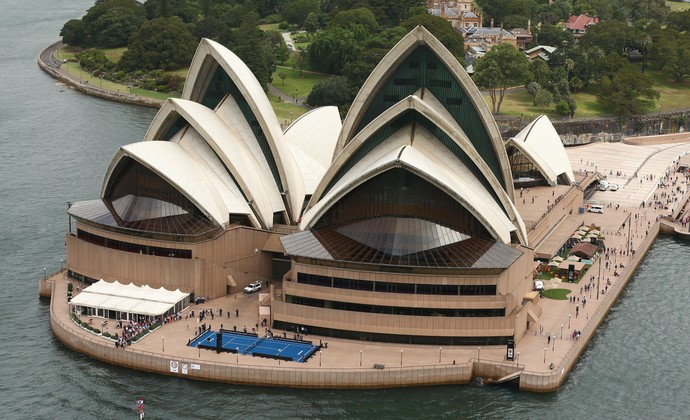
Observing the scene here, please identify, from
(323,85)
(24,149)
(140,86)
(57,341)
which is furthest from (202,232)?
(140,86)

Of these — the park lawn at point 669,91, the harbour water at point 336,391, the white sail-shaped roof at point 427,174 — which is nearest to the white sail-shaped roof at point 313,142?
the white sail-shaped roof at point 427,174

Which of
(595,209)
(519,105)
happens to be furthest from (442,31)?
(595,209)

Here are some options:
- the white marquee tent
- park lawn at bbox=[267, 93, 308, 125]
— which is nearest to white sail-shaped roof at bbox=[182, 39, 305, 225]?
the white marquee tent

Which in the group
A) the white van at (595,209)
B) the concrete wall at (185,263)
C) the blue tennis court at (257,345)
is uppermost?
the concrete wall at (185,263)

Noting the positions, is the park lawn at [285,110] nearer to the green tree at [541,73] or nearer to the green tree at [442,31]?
the green tree at [442,31]

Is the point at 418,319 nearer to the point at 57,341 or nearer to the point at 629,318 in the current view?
the point at 629,318

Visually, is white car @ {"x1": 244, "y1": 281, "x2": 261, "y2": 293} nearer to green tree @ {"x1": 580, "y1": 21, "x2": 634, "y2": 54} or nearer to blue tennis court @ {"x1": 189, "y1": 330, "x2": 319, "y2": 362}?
blue tennis court @ {"x1": 189, "y1": 330, "x2": 319, "y2": 362}
